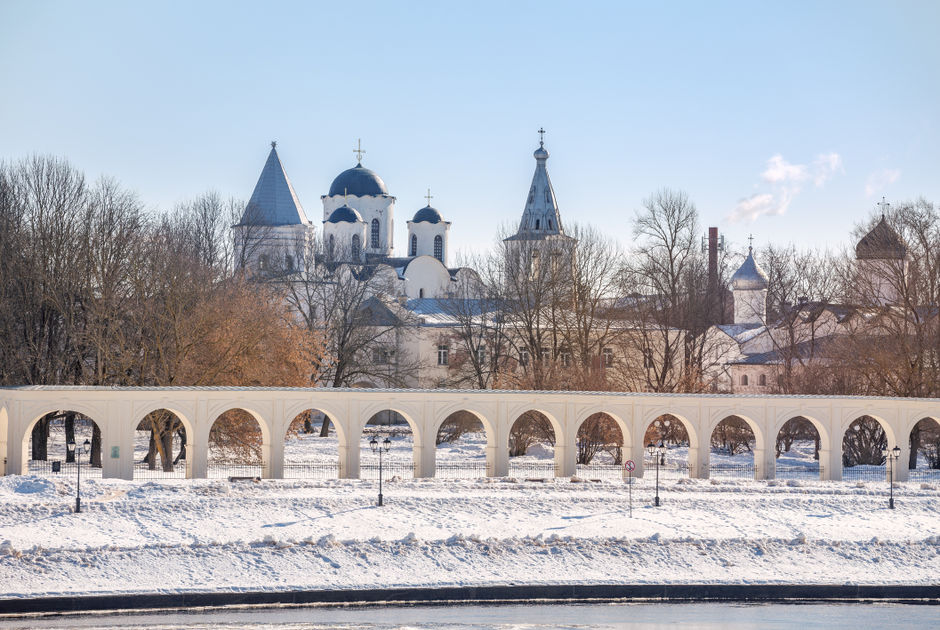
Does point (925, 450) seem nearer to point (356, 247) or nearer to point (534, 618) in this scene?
point (534, 618)

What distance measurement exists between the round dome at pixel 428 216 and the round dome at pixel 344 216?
7380mm

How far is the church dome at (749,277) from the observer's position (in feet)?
253

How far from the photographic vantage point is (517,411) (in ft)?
127

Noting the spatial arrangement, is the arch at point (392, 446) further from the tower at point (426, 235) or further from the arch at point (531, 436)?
the tower at point (426, 235)

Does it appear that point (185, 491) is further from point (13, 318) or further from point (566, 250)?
point (566, 250)

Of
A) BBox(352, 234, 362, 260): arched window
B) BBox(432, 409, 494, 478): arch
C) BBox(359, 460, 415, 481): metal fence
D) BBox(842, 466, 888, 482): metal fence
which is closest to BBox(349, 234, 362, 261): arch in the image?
BBox(352, 234, 362, 260): arched window

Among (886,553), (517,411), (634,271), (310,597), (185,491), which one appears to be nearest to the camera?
(310,597)

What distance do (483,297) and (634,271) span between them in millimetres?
7449

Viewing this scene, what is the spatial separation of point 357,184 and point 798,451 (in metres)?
35.9

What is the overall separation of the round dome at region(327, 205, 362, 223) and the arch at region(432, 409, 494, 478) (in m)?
23.3

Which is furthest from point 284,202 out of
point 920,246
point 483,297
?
point 920,246

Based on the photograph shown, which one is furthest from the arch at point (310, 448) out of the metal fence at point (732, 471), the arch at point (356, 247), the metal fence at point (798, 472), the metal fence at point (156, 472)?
the metal fence at point (798, 472)

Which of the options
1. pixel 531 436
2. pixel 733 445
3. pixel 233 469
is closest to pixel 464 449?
pixel 531 436

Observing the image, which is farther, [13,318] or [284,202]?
[284,202]
